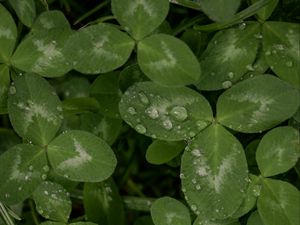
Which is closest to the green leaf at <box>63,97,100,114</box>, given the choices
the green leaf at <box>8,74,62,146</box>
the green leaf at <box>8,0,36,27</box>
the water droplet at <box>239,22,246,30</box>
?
the green leaf at <box>8,74,62,146</box>

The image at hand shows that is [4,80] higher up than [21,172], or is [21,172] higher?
[4,80]

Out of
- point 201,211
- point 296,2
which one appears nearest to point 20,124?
point 201,211

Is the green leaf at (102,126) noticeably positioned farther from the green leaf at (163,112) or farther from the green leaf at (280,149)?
the green leaf at (280,149)

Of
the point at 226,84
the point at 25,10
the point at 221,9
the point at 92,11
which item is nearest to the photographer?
the point at 221,9

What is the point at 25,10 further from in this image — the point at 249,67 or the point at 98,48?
the point at 249,67

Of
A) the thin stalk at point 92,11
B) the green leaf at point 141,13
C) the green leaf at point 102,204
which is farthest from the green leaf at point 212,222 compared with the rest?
the thin stalk at point 92,11

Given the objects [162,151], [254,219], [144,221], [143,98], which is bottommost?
[144,221]

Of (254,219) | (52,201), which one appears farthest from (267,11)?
(52,201)
